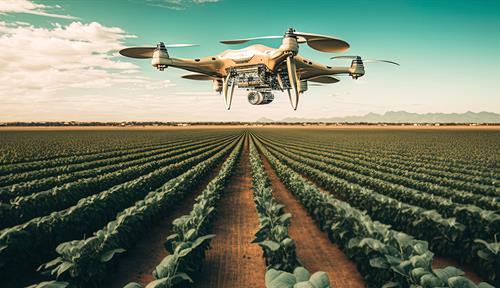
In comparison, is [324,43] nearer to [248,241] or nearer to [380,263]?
[248,241]

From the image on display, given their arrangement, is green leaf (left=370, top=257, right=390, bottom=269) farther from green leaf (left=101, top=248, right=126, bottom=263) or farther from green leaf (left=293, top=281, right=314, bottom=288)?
green leaf (left=101, top=248, right=126, bottom=263)

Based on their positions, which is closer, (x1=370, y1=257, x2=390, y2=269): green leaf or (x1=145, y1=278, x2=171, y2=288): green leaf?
(x1=145, y1=278, x2=171, y2=288): green leaf

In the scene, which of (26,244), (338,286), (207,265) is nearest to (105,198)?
(26,244)

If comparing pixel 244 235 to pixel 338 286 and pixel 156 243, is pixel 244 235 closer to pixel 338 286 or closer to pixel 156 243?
pixel 156 243

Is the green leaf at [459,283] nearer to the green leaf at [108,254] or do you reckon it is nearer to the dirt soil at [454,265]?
the dirt soil at [454,265]

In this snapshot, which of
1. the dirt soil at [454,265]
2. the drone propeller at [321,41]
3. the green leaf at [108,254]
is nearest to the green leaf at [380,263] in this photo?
the dirt soil at [454,265]

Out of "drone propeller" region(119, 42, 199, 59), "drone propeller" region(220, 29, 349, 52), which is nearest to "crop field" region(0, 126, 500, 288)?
"drone propeller" region(220, 29, 349, 52)
